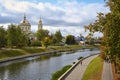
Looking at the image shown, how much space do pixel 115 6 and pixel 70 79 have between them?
14696mm

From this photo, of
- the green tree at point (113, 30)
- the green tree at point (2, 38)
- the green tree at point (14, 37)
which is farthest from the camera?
the green tree at point (14, 37)

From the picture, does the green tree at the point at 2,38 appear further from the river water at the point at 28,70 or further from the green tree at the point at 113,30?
the green tree at the point at 113,30

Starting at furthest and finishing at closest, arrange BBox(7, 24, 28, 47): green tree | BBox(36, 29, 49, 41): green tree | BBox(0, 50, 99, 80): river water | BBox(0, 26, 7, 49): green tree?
BBox(36, 29, 49, 41): green tree → BBox(7, 24, 28, 47): green tree → BBox(0, 26, 7, 49): green tree → BBox(0, 50, 99, 80): river water

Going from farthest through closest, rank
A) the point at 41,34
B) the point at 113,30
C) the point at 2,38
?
the point at 41,34, the point at 2,38, the point at 113,30

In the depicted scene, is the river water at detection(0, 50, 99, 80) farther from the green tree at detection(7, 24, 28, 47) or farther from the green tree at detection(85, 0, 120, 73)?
the green tree at detection(7, 24, 28, 47)

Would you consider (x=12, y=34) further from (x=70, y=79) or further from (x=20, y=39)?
(x=70, y=79)

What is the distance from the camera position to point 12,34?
10419cm

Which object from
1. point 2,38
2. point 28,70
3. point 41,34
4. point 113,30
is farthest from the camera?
point 41,34

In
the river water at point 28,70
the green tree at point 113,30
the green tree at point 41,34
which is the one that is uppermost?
the green tree at point 41,34

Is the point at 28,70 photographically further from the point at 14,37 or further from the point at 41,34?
the point at 41,34

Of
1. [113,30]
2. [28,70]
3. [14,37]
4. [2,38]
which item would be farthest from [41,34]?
[113,30]

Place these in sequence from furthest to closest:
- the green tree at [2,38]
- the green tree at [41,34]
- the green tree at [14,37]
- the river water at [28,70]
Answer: the green tree at [41,34], the green tree at [14,37], the green tree at [2,38], the river water at [28,70]

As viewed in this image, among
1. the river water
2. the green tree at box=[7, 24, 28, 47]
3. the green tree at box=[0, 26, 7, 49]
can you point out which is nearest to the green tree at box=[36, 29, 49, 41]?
the green tree at box=[7, 24, 28, 47]

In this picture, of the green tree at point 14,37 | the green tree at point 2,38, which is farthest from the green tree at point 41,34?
the green tree at point 2,38
